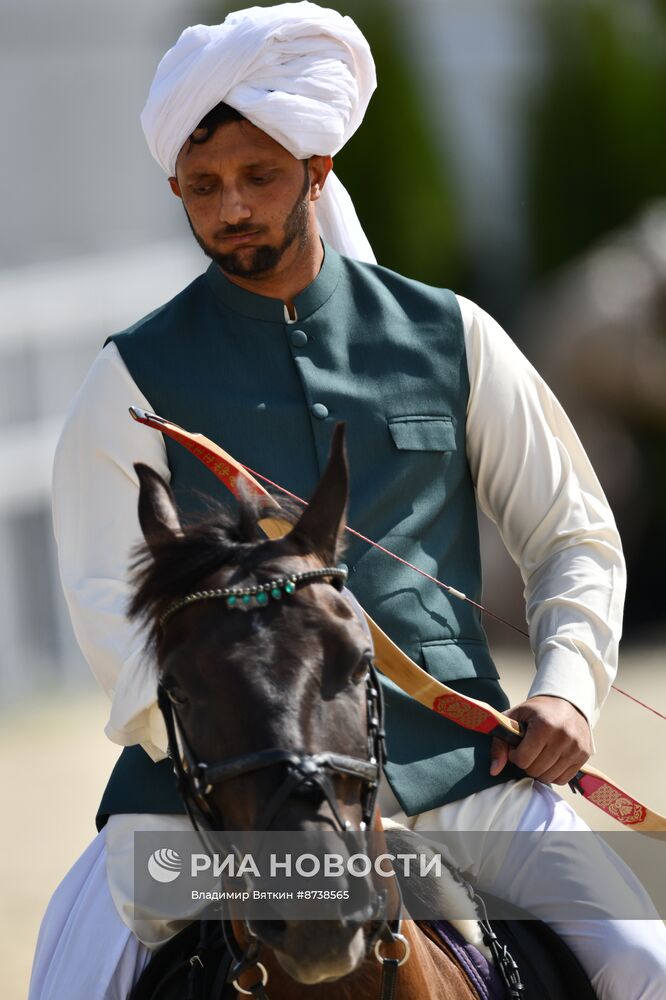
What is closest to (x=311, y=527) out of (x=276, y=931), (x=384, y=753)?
(x=384, y=753)

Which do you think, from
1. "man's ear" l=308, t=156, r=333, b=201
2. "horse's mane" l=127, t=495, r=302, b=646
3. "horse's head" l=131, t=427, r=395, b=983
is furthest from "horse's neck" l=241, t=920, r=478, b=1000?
"man's ear" l=308, t=156, r=333, b=201

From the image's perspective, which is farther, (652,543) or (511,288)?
(511,288)

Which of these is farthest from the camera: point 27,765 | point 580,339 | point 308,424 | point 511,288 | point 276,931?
point 511,288

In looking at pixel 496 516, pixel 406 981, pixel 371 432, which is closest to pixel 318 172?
pixel 371 432

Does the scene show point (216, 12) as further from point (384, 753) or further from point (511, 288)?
point (384, 753)

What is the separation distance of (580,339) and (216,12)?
14.7 ft

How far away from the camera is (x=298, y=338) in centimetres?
297

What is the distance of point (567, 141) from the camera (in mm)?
14578

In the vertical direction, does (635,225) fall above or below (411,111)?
below

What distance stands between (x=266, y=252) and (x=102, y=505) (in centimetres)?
58

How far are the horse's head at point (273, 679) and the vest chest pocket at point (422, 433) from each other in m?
0.65

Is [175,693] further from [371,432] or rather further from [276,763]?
[371,432]

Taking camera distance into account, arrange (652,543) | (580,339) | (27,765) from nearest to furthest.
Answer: (27,765) < (580,339) < (652,543)

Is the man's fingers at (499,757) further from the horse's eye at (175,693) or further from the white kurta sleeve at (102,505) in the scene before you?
the horse's eye at (175,693)
